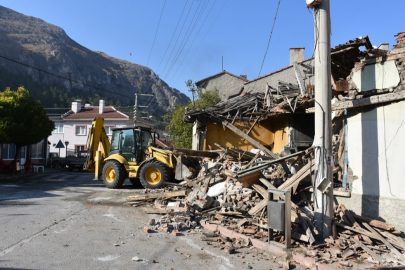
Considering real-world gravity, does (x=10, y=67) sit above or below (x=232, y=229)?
above

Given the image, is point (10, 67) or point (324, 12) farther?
point (10, 67)

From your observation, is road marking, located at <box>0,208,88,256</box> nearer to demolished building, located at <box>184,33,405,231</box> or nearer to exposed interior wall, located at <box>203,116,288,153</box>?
demolished building, located at <box>184,33,405,231</box>

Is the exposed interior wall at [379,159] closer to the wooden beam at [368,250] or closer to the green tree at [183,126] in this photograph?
the wooden beam at [368,250]

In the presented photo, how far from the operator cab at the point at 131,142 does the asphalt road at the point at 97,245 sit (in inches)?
212

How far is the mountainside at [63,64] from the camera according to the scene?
368ft

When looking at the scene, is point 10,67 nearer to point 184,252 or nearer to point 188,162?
point 188,162

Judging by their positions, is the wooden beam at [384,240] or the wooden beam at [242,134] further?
the wooden beam at [242,134]

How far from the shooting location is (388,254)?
5.50 meters

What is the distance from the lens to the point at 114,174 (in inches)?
579

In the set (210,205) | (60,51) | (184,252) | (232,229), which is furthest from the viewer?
(60,51)

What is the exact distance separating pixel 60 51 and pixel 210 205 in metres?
144

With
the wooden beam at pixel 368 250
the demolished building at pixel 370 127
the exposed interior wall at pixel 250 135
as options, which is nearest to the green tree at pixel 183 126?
the exposed interior wall at pixel 250 135

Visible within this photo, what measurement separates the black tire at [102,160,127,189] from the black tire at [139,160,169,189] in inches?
47.0

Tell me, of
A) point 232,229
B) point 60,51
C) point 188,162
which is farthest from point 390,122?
point 60,51
